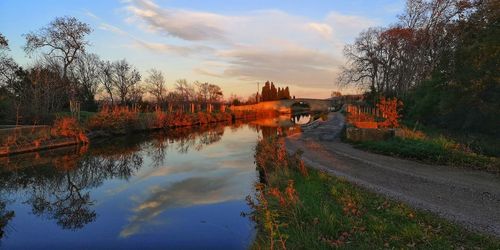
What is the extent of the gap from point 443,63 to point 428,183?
16.3 metres

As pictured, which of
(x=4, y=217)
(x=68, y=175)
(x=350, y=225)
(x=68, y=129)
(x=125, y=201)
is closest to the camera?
(x=350, y=225)

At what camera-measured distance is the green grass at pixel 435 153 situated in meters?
12.3

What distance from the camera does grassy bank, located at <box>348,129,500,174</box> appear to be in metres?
12.4

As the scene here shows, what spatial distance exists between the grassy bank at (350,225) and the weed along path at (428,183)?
556 mm

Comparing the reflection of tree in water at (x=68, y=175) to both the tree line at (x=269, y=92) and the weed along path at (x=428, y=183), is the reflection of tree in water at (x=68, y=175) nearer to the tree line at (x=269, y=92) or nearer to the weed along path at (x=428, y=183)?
the weed along path at (x=428, y=183)

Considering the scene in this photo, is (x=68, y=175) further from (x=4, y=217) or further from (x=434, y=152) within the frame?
(x=434, y=152)

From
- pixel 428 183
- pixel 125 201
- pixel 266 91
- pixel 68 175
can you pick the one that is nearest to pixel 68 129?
pixel 68 175

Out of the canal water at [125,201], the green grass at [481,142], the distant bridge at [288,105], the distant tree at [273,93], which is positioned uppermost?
the distant tree at [273,93]

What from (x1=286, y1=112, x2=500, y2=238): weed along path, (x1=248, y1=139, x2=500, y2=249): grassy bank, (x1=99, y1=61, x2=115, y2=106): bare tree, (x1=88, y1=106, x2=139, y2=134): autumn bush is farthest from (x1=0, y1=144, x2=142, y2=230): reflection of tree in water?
(x1=99, y1=61, x2=115, y2=106): bare tree

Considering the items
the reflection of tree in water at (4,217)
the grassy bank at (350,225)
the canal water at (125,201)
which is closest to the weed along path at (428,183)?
the grassy bank at (350,225)

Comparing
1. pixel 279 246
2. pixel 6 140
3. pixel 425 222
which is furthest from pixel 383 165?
pixel 6 140

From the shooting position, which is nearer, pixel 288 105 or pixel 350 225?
pixel 350 225

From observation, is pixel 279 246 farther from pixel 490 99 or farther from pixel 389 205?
pixel 490 99

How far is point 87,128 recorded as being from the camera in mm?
29906
